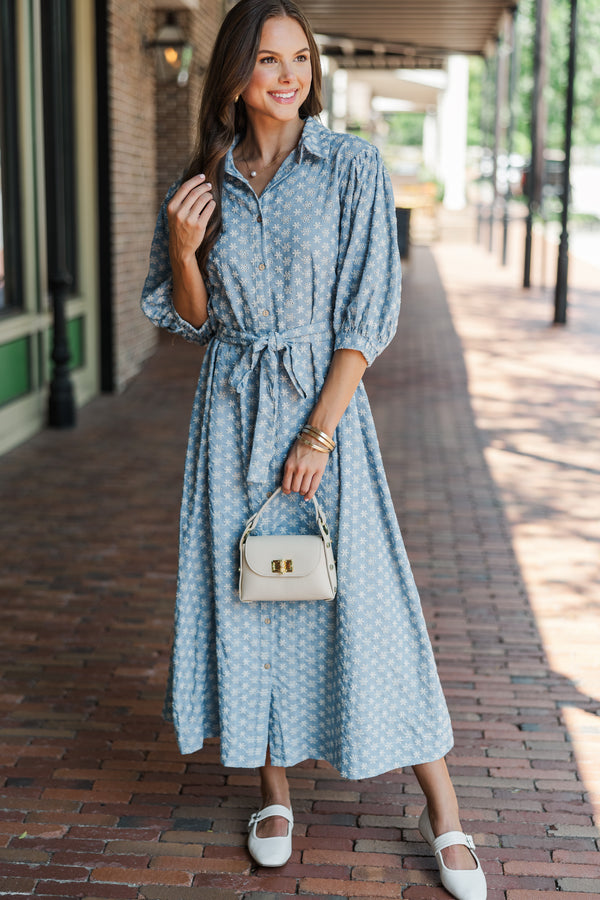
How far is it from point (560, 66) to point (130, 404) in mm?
41657

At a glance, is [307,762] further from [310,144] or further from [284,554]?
[310,144]

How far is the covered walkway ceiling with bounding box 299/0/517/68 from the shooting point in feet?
57.2

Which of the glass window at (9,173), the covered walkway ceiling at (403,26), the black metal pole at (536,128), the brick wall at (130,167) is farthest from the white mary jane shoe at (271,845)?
the covered walkway ceiling at (403,26)

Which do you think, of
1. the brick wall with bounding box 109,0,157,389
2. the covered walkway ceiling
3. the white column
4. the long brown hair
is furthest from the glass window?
the white column

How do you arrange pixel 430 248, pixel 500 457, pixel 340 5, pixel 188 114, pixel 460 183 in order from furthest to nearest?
1. pixel 460 183
2. pixel 430 248
3. pixel 340 5
4. pixel 188 114
5. pixel 500 457

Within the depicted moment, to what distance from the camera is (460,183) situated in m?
36.2

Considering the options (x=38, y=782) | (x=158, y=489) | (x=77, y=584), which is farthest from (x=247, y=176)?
(x=158, y=489)

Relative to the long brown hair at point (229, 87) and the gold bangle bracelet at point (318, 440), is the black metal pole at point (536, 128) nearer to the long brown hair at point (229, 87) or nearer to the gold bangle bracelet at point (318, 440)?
the long brown hair at point (229, 87)

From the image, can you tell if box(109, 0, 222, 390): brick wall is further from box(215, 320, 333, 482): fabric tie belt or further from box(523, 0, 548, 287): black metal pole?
box(523, 0, 548, 287): black metal pole

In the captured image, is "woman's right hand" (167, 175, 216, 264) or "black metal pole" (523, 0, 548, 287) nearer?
"woman's right hand" (167, 175, 216, 264)

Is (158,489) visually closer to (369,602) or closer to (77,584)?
(77,584)

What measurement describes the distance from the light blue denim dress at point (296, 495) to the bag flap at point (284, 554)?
3.8 inches

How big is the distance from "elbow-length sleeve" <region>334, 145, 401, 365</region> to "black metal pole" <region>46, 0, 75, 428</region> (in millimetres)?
5145

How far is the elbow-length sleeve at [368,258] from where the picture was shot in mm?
2340
